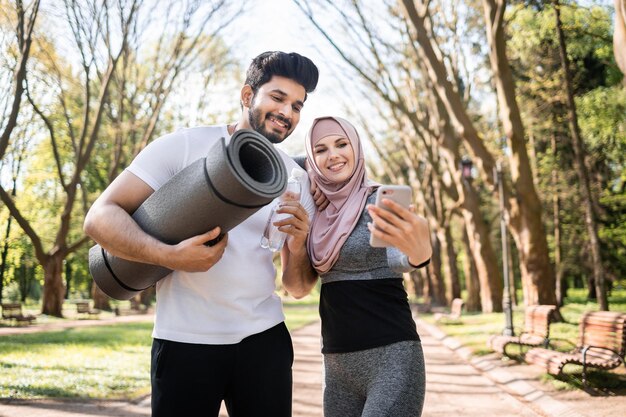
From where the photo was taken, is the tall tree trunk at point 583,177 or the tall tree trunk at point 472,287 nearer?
the tall tree trunk at point 583,177

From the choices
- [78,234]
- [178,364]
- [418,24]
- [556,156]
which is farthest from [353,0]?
[78,234]

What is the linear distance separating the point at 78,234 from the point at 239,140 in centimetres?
4291

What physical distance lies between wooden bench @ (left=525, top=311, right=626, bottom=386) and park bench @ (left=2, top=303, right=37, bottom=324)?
18.4m

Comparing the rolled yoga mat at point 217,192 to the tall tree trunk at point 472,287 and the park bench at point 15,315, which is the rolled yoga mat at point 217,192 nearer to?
the park bench at point 15,315

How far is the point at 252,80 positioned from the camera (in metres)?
3.00

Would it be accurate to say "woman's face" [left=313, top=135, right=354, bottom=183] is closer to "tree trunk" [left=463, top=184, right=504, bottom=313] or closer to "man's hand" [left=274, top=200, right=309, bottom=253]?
"man's hand" [left=274, top=200, right=309, bottom=253]

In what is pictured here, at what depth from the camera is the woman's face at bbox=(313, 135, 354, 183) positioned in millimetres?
3037

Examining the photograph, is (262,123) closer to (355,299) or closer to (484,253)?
(355,299)

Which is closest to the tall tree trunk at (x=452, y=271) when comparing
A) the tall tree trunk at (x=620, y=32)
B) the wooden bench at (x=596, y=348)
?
the wooden bench at (x=596, y=348)

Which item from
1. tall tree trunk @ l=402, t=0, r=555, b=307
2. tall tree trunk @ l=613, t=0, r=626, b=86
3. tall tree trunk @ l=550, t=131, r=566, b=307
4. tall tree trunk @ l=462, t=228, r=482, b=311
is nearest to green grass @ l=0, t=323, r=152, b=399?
tall tree trunk @ l=613, t=0, r=626, b=86

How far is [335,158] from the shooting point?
3.05 metres

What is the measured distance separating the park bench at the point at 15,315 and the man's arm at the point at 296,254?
21407 mm

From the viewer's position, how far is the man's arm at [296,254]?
8.70 ft

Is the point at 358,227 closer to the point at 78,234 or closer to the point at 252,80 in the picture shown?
the point at 252,80
